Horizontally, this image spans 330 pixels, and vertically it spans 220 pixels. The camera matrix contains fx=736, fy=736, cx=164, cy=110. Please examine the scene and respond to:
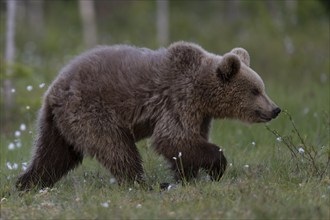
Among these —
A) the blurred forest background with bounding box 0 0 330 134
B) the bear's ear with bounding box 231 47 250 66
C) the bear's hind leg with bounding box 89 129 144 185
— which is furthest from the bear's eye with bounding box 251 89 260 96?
the blurred forest background with bounding box 0 0 330 134

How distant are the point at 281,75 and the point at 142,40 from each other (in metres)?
7.12

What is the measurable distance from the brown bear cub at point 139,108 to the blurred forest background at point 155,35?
2546 mm

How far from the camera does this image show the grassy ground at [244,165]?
551 centimetres

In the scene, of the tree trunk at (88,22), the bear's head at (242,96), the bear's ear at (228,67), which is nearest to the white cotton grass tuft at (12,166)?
the bear's head at (242,96)

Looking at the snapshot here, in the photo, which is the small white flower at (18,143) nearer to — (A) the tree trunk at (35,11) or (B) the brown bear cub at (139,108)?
(B) the brown bear cub at (139,108)

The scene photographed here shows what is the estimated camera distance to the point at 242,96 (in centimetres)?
719

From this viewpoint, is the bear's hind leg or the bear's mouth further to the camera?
the bear's mouth

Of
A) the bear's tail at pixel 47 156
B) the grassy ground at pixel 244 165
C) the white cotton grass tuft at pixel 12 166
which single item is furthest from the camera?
the white cotton grass tuft at pixel 12 166

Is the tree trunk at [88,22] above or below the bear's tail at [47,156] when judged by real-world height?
below

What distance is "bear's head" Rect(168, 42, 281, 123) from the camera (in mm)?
7035

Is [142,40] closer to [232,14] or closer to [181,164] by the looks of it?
[232,14]

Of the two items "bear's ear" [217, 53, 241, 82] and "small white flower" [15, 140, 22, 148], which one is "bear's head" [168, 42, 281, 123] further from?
"small white flower" [15, 140, 22, 148]

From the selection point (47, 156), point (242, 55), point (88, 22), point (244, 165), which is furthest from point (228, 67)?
point (88, 22)

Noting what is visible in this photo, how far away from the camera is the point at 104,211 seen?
5.41 metres
